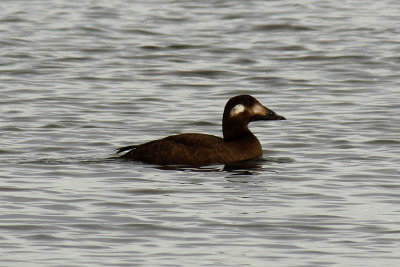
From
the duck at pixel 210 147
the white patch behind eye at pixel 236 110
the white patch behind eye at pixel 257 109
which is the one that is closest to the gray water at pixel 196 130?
the duck at pixel 210 147

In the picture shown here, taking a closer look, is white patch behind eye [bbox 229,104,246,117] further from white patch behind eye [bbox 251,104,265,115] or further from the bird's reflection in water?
the bird's reflection in water

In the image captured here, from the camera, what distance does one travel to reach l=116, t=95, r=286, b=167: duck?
12.2m

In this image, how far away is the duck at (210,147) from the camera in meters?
12.2

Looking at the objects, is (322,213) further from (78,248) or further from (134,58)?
(134,58)

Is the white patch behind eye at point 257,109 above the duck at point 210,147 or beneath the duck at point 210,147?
above

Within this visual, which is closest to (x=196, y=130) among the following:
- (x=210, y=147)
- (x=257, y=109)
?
(x=257, y=109)

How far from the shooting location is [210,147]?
40.8 ft

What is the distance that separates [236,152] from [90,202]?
289cm

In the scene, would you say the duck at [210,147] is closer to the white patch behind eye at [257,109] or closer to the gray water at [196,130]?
the white patch behind eye at [257,109]

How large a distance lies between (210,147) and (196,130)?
8.06 ft

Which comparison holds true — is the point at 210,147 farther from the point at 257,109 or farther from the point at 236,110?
the point at 257,109

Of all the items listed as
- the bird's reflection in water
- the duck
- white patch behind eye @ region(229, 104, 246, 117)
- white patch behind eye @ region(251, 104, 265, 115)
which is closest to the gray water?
the bird's reflection in water

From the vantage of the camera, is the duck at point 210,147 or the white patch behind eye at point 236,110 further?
the white patch behind eye at point 236,110

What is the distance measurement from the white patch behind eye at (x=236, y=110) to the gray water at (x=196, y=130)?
628 mm
